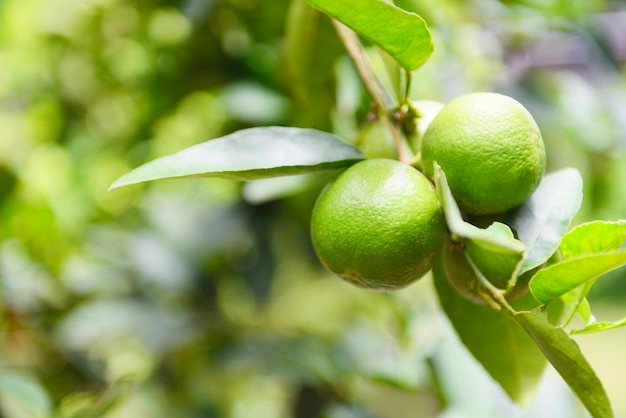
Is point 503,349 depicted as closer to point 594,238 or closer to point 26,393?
point 594,238

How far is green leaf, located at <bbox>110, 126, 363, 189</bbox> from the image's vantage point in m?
0.41

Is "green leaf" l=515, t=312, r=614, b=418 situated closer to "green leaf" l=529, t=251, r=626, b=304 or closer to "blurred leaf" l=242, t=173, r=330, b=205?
"green leaf" l=529, t=251, r=626, b=304

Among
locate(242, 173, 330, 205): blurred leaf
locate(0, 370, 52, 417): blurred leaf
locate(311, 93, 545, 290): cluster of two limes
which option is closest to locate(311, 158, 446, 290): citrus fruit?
locate(311, 93, 545, 290): cluster of two limes

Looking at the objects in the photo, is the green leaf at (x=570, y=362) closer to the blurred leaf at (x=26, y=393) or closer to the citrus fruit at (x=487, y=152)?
the citrus fruit at (x=487, y=152)

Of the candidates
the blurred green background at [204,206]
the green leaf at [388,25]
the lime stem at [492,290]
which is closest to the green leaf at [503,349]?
the lime stem at [492,290]

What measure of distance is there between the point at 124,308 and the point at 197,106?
432 millimetres

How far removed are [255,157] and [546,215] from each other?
0.19m

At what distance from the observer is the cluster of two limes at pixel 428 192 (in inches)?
16.9

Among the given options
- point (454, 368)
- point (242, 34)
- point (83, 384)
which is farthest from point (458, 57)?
point (83, 384)

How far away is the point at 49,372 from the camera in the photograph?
1226mm

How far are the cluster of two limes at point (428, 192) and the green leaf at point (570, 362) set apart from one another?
0.08 m

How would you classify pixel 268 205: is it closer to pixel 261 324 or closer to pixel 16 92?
pixel 261 324

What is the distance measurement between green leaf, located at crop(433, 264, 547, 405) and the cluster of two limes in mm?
92

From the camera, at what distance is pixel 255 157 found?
0.44m
